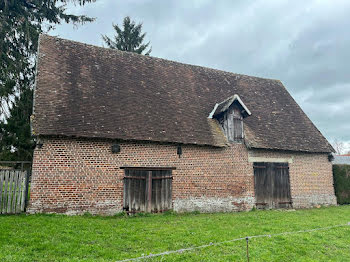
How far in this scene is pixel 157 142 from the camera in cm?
1124

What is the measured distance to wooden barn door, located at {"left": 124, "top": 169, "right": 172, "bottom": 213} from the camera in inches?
417

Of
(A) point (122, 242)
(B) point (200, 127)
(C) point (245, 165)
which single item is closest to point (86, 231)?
(A) point (122, 242)

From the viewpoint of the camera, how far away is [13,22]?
51.2 ft

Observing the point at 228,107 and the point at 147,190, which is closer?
the point at 147,190

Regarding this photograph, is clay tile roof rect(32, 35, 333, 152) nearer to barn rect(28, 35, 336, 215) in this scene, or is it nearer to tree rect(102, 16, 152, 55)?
barn rect(28, 35, 336, 215)

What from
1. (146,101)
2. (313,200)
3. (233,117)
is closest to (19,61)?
(146,101)

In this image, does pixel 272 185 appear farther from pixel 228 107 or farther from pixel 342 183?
pixel 342 183

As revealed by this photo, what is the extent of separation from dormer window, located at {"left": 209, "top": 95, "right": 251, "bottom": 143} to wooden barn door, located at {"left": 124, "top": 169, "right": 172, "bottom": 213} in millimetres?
3787

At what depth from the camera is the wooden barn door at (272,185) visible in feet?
42.8

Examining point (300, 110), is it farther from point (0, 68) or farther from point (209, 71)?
point (0, 68)

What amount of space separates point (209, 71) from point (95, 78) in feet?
24.9

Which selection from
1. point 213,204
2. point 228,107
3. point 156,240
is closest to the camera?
point 156,240

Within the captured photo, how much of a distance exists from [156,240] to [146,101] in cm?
741

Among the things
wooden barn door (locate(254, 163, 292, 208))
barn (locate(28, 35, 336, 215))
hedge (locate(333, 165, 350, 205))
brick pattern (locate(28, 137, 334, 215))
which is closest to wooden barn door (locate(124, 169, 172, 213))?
barn (locate(28, 35, 336, 215))
